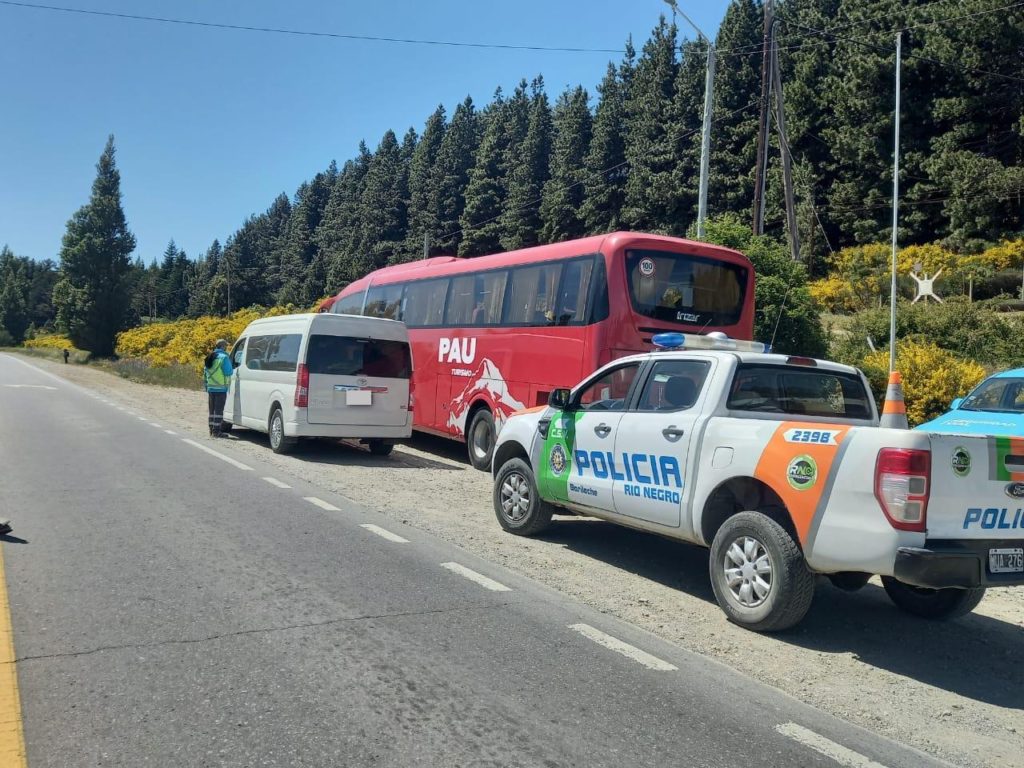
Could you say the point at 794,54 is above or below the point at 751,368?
above

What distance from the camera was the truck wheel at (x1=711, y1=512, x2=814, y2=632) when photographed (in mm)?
5188

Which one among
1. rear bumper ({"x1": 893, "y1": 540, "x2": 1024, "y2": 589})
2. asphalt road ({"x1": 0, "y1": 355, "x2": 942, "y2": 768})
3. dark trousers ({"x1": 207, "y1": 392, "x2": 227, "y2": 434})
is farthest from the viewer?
dark trousers ({"x1": 207, "y1": 392, "x2": 227, "y2": 434})

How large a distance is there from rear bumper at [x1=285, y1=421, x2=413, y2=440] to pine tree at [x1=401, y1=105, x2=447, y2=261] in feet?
212

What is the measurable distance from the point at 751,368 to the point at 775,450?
103cm

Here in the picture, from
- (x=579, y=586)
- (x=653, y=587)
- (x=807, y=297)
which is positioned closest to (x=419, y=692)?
(x=579, y=586)

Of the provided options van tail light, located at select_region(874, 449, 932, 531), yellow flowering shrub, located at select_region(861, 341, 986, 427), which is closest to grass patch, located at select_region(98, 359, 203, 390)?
yellow flowering shrub, located at select_region(861, 341, 986, 427)

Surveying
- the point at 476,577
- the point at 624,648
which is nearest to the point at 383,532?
the point at 476,577

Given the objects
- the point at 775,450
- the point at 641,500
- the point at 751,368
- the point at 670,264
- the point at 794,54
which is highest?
the point at 794,54

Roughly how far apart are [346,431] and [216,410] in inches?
154

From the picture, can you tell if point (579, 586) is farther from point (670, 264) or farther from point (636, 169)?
point (636, 169)

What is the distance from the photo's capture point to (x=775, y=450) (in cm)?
533

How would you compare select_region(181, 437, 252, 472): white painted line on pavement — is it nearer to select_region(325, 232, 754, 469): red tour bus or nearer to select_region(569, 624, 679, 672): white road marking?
select_region(325, 232, 754, 469): red tour bus

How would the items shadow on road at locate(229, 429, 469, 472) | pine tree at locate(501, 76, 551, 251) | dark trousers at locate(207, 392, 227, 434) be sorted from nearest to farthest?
shadow on road at locate(229, 429, 469, 472), dark trousers at locate(207, 392, 227, 434), pine tree at locate(501, 76, 551, 251)

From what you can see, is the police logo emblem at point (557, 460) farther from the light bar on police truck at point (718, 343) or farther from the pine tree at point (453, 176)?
the pine tree at point (453, 176)
